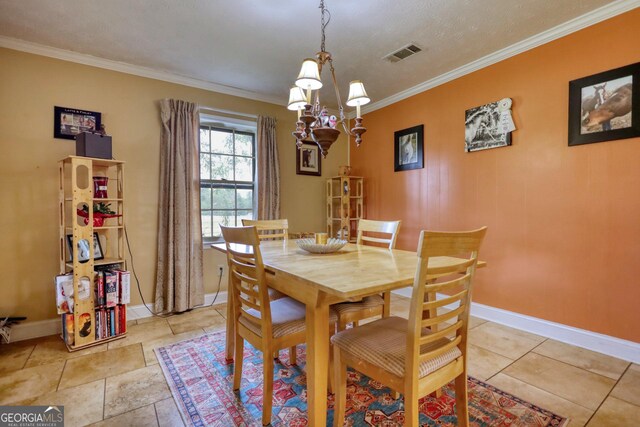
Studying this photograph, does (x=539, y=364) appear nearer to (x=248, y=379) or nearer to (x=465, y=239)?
(x=465, y=239)

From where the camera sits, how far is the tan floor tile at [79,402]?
151 centimetres

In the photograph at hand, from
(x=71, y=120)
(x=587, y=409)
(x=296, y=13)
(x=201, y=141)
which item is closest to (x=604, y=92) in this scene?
(x=587, y=409)

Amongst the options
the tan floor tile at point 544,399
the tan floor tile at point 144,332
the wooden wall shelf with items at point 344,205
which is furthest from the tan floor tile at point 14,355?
the tan floor tile at point 544,399

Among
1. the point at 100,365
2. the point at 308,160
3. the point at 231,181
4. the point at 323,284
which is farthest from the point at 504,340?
the point at 231,181

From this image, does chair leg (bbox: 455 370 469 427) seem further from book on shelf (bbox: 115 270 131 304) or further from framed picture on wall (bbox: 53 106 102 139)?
framed picture on wall (bbox: 53 106 102 139)

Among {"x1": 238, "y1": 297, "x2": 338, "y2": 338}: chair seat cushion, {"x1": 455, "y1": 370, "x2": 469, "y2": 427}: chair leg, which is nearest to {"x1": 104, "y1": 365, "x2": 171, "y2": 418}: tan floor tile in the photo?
{"x1": 238, "y1": 297, "x2": 338, "y2": 338}: chair seat cushion

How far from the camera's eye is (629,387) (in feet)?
5.80

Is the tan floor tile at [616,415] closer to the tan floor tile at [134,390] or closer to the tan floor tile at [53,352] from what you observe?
the tan floor tile at [134,390]

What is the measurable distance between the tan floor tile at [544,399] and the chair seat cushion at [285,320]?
113 centimetres

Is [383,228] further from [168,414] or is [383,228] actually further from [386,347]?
[168,414]

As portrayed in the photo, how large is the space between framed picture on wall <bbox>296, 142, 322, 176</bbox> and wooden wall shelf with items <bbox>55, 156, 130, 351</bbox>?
2028 millimetres

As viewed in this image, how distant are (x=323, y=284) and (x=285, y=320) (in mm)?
569

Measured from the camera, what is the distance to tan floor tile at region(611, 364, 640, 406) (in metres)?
1.67
